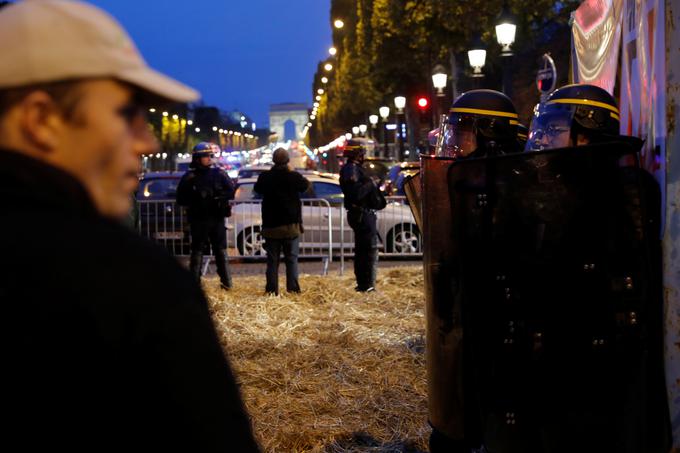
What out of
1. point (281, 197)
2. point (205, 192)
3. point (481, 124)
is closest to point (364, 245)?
point (281, 197)

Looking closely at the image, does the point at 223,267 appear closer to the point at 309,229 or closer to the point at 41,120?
the point at 309,229

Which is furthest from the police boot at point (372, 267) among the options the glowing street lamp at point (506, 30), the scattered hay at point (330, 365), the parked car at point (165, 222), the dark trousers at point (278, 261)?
the glowing street lamp at point (506, 30)

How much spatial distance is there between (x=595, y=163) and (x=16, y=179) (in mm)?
2285

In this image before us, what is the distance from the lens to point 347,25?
5838 centimetres

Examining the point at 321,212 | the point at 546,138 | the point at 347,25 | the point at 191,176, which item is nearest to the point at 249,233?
the point at 321,212

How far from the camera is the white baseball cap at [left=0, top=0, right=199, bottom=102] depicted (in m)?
1.44

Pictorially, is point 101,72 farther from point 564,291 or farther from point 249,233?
point 249,233

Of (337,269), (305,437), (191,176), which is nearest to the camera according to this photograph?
(305,437)

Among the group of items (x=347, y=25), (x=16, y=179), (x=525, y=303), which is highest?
(x=347, y=25)

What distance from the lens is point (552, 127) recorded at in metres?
3.94

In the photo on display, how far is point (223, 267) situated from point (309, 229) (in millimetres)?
3918

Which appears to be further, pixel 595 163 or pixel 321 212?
pixel 321 212

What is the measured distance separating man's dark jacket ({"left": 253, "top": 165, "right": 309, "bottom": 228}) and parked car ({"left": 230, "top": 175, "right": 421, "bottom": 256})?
10.9 feet

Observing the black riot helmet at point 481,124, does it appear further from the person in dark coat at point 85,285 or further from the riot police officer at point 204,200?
the riot police officer at point 204,200
